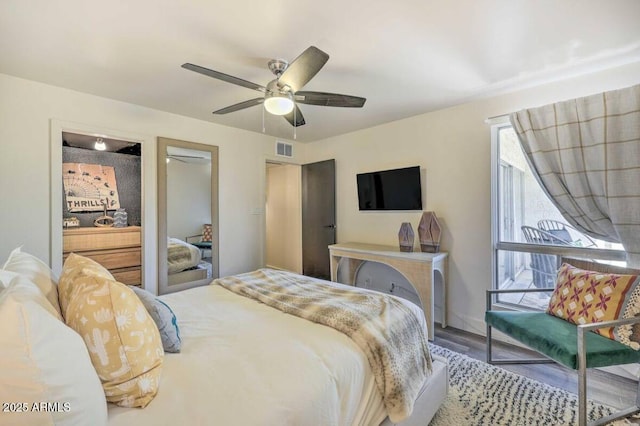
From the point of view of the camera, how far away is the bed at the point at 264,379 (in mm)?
904

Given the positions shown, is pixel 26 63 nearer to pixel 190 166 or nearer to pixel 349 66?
pixel 190 166

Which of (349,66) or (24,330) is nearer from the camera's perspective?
(24,330)

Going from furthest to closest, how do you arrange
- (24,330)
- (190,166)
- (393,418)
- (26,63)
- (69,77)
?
1. (190,166)
2. (69,77)
3. (26,63)
4. (393,418)
5. (24,330)

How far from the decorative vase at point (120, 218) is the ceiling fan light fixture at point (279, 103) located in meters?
2.48

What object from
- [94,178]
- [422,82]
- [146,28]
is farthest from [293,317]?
[94,178]

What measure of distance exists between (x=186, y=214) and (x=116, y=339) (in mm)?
2850

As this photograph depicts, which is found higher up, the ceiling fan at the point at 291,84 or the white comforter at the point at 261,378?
the ceiling fan at the point at 291,84

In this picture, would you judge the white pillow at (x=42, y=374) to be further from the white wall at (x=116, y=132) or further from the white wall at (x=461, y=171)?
A: the white wall at (x=461, y=171)

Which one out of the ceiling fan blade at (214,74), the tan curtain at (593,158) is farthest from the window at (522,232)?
the ceiling fan blade at (214,74)

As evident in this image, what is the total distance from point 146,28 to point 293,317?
2.01 m

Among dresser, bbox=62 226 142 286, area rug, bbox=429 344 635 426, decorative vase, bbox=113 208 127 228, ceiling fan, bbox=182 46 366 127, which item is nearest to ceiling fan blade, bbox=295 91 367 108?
ceiling fan, bbox=182 46 366 127

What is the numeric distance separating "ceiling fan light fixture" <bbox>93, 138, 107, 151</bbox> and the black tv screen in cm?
308

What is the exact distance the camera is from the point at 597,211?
2191mm

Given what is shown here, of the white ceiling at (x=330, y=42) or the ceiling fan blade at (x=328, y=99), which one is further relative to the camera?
the ceiling fan blade at (x=328, y=99)
